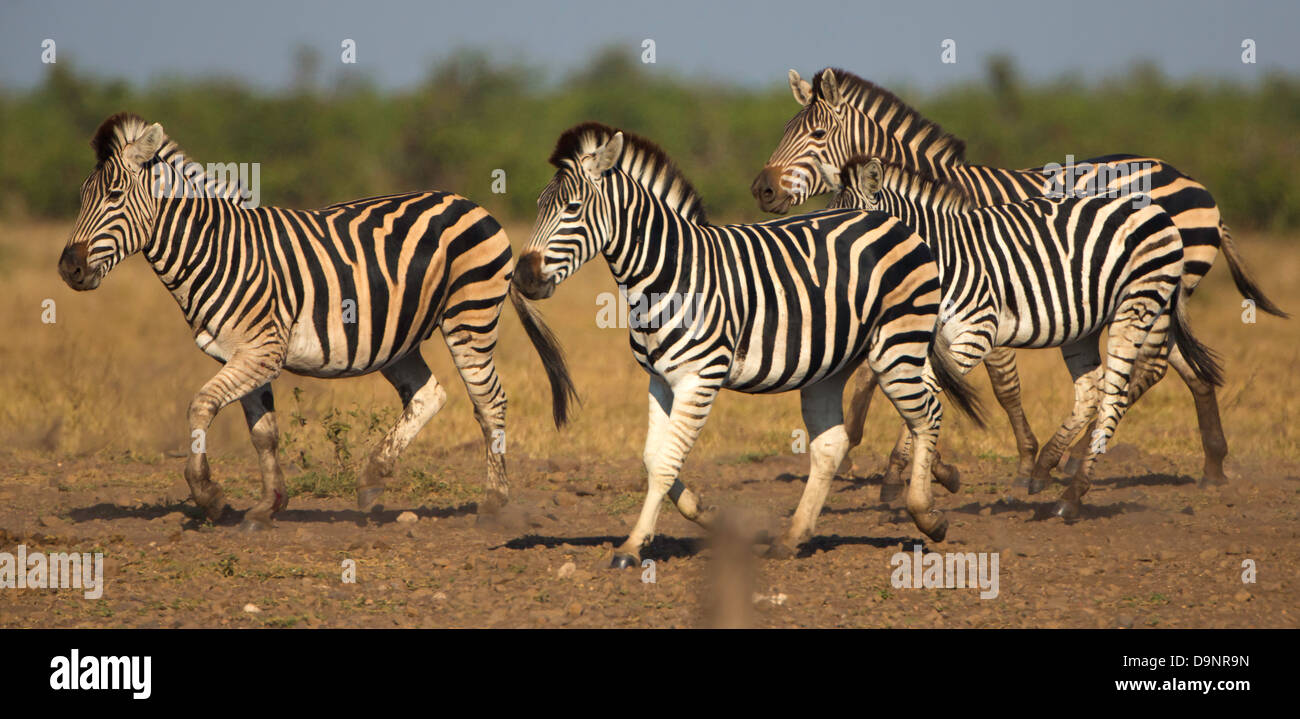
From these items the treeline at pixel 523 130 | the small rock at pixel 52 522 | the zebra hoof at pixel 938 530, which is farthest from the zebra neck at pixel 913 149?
the treeline at pixel 523 130

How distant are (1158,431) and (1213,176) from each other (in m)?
14.9

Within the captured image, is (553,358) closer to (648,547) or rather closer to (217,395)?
(648,547)

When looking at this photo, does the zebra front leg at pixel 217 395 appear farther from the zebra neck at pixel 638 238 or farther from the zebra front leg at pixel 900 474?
the zebra front leg at pixel 900 474

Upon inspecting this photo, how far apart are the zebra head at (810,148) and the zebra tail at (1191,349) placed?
2.63 meters

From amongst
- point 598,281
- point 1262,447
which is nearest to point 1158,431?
point 1262,447

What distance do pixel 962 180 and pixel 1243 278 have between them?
254cm

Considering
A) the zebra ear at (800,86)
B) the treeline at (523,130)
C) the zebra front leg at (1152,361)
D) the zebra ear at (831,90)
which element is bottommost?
the zebra front leg at (1152,361)

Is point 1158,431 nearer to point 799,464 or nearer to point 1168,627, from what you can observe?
point 799,464

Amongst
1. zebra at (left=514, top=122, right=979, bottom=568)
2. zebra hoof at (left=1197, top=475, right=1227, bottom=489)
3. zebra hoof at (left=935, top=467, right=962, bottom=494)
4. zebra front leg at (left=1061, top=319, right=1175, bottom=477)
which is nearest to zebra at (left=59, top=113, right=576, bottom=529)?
zebra at (left=514, top=122, right=979, bottom=568)

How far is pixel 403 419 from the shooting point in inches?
346

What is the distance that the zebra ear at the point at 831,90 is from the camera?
991cm

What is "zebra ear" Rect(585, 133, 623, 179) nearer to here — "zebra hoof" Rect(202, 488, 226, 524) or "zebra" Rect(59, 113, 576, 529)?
"zebra" Rect(59, 113, 576, 529)

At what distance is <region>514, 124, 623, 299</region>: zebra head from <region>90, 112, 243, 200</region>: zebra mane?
2.57 m

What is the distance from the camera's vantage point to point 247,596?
21.5ft
